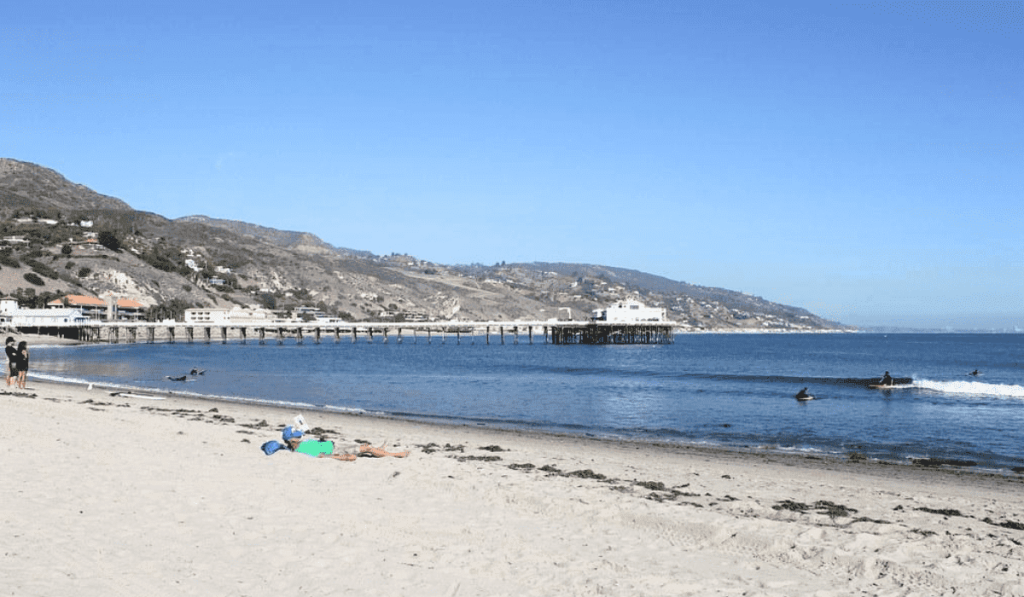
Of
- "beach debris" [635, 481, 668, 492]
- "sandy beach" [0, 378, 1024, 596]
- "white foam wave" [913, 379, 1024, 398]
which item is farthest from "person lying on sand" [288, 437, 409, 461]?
"white foam wave" [913, 379, 1024, 398]

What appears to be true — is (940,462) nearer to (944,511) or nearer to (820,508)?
(944,511)

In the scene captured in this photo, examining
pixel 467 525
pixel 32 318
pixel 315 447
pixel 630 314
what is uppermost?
pixel 630 314

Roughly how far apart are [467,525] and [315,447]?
4.78 meters

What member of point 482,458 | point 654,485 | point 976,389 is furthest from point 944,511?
point 976,389

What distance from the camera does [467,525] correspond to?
776 centimetres

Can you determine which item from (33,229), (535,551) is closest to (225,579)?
(535,551)

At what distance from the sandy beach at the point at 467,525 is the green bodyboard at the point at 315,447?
0.22 meters

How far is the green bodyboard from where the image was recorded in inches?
463

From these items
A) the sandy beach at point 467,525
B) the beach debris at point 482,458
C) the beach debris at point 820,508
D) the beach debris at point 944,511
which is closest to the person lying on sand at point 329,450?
the sandy beach at point 467,525

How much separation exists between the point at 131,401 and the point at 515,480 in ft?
55.3

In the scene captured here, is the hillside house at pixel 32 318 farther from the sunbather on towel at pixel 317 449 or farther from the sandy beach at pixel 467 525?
the sunbather on towel at pixel 317 449

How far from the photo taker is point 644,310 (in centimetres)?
11181

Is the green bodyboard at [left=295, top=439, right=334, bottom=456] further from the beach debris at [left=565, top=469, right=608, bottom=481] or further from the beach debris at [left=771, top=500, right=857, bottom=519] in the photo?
the beach debris at [left=771, top=500, right=857, bottom=519]

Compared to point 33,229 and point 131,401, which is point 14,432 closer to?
point 131,401
